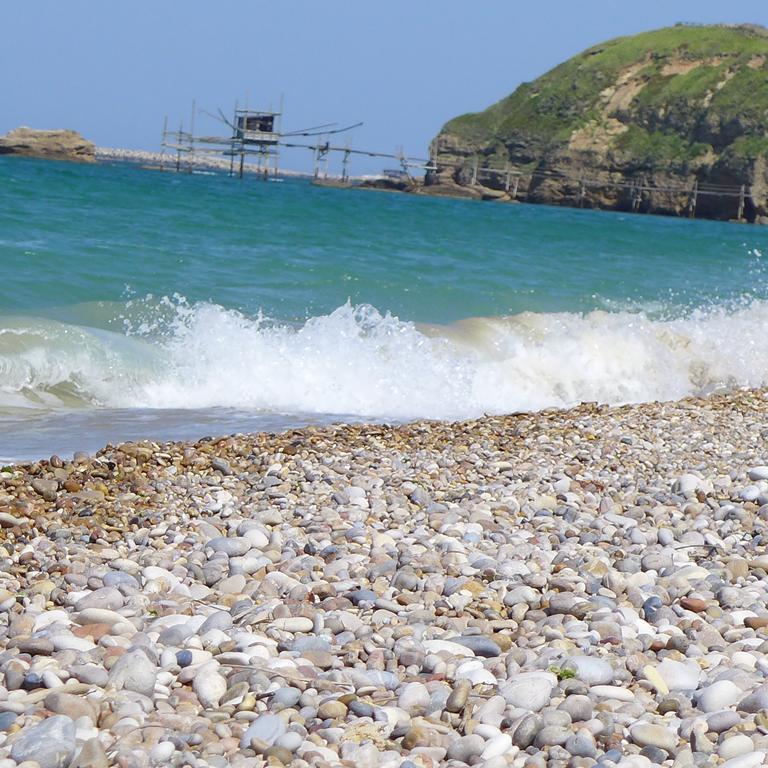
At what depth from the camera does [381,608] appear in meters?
3.39

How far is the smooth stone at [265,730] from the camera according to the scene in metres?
2.49

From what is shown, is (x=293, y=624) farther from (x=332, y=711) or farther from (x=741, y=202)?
(x=741, y=202)

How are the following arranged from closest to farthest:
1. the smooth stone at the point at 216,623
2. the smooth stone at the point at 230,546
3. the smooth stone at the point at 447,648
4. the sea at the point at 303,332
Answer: the smooth stone at the point at 447,648 → the smooth stone at the point at 216,623 → the smooth stone at the point at 230,546 → the sea at the point at 303,332

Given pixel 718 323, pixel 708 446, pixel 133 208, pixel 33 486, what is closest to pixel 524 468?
pixel 708 446

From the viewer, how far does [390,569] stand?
146 inches

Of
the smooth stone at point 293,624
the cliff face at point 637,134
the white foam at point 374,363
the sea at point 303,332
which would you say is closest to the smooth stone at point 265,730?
the smooth stone at point 293,624

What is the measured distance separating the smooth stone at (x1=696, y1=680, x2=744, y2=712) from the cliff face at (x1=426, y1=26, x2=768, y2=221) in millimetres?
65230

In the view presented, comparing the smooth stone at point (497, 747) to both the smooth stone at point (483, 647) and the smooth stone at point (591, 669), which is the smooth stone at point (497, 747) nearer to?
the smooth stone at point (591, 669)

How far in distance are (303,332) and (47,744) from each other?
25.1ft

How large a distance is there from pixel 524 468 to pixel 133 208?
17648 millimetres

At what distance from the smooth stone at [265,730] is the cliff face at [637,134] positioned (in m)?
65.7

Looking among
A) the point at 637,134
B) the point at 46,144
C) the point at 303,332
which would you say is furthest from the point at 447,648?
the point at 637,134

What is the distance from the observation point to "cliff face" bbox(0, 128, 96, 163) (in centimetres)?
6206

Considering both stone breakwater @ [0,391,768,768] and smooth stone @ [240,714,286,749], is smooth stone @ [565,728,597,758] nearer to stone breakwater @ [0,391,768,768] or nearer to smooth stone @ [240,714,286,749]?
stone breakwater @ [0,391,768,768]
